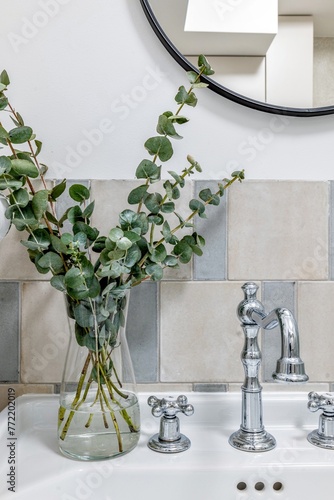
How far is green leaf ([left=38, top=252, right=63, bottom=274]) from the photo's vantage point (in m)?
0.66

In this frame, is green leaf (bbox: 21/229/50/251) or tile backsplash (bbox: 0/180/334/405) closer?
green leaf (bbox: 21/229/50/251)

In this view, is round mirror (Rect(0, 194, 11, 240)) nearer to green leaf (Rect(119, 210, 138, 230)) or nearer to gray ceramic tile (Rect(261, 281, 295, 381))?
green leaf (Rect(119, 210, 138, 230))

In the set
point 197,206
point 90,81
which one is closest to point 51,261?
point 197,206

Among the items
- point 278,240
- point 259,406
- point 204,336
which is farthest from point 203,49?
point 259,406

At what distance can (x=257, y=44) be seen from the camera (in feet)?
2.71

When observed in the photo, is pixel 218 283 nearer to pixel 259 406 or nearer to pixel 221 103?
pixel 259 406

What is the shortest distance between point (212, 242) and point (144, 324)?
0.18m

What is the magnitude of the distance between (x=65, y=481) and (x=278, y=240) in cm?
50

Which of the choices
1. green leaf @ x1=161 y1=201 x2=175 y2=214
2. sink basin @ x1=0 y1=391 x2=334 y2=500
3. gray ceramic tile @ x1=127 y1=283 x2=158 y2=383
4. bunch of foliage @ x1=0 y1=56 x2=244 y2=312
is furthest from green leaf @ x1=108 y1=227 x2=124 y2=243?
sink basin @ x1=0 y1=391 x2=334 y2=500

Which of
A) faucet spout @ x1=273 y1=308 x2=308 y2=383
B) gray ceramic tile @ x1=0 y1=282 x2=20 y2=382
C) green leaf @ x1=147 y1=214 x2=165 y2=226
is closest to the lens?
faucet spout @ x1=273 y1=308 x2=308 y2=383

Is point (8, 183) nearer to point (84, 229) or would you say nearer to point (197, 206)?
point (84, 229)

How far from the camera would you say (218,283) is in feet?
2.70

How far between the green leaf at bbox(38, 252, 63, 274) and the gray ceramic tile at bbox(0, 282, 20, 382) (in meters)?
0.18

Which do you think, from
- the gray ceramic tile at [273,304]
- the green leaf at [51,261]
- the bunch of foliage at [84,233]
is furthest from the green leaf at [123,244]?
the gray ceramic tile at [273,304]
